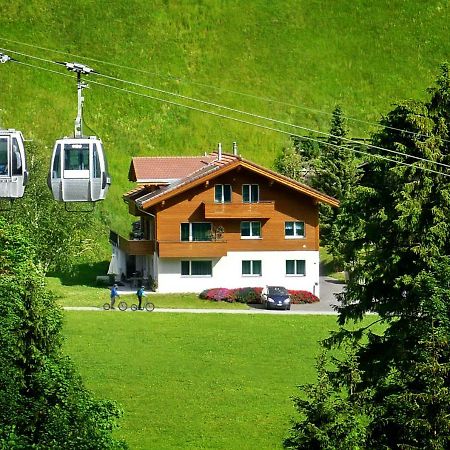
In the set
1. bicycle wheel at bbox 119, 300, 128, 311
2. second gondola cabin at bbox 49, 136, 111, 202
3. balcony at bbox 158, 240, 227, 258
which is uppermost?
second gondola cabin at bbox 49, 136, 111, 202

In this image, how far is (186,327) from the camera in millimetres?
47750

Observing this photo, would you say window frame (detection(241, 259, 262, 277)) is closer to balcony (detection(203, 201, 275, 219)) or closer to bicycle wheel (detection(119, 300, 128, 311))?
balcony (detection(203, 201, 275, 219))

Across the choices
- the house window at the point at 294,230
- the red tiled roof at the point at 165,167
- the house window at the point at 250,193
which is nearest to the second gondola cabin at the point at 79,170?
the house window at the point at 250,193

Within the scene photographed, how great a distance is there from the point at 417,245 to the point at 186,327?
23565 mm

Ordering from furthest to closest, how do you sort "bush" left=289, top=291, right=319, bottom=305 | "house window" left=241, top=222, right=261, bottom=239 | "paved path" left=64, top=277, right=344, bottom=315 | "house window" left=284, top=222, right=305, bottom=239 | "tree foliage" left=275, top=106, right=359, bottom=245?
"tree foliage" left=275, top=106, right=359, bottom=245
"house window" left=284, top=222, right=305, bottom=239
"house window" left=241, top=222, right=261, bottom=239
"bush" left=289, top=291, right=319, bottom=305
"paved path" left=64, top=277, right=344, bottom=315

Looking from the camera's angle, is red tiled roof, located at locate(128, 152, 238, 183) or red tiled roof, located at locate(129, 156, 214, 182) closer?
red tiled roof, located at locate(128, 152, 238, 183)

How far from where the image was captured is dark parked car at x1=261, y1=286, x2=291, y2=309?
55500mm

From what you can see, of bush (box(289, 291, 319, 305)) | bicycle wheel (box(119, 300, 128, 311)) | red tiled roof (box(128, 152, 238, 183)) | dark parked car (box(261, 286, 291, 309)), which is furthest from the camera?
red tiled roof (box(128, 152, 238, 183))

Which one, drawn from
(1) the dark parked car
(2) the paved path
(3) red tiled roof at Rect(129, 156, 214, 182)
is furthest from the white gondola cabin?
(3) red tiled roof at Rect(129, 156, 214, 182)

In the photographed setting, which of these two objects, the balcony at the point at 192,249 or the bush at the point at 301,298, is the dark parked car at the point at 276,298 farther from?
the balcony at the point at 192,249

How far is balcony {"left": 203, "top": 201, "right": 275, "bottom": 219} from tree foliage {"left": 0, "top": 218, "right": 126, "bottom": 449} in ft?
117

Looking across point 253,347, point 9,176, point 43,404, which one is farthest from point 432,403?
point 253,347

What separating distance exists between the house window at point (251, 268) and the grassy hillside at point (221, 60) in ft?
103

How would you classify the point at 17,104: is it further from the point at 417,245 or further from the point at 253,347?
the point at 417,245
